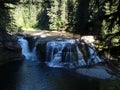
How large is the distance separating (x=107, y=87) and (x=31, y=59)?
15617 millimetres

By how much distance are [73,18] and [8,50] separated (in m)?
18.4

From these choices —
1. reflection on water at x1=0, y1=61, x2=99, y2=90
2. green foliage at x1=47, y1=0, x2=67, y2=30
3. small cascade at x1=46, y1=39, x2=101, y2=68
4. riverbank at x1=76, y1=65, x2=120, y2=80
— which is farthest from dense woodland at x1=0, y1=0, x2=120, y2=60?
reflection on water at x1=0, y1=61, x2=99, y2=90

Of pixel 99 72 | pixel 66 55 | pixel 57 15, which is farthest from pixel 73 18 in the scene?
pixel 99 72

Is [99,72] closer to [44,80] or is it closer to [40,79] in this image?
[44,80]

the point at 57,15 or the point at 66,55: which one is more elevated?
the point at 57,15

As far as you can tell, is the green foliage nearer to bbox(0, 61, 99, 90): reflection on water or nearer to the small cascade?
the small cascade

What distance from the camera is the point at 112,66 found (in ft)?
113

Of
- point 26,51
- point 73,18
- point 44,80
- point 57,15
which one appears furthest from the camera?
Result: point 57,15

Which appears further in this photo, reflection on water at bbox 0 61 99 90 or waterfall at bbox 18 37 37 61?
waterfall at bbox 18 37 37 61

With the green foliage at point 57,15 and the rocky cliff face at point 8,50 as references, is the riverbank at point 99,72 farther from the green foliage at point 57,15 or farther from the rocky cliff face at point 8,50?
the green foliage at point 57,15

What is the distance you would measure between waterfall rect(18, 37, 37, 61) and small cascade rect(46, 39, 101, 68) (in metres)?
2.42

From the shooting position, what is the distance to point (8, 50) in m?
37.2

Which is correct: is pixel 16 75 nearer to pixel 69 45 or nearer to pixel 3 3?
pixel 69 45

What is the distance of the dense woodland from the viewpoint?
536cm
